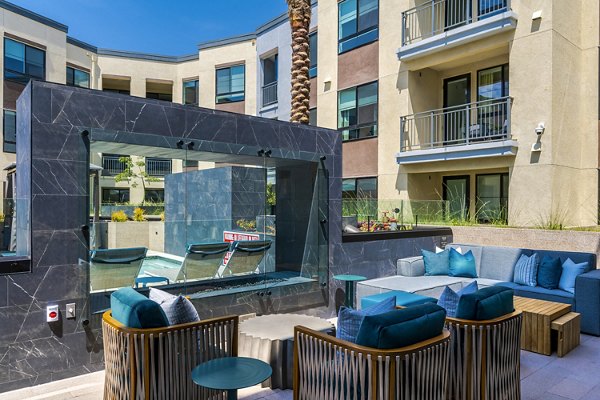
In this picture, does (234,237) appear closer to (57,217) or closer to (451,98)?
(57,217)

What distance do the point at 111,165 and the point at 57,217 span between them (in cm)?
149

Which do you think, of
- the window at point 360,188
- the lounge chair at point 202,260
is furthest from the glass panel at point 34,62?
the lounge chair at point 202,260

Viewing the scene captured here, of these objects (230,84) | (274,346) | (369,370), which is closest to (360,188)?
(274,346)

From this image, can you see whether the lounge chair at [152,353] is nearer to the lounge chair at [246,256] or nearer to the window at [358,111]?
the lounge chair at [246,256]

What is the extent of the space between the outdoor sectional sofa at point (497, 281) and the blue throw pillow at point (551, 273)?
13 centimetres

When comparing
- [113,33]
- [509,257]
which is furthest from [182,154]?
[113,33]

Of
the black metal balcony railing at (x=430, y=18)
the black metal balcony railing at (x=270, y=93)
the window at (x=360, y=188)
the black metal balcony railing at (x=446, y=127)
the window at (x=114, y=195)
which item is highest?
the black metal balcony railing at (x=430, y=18)

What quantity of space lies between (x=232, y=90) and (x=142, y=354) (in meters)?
19.4

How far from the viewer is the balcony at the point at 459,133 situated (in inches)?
412

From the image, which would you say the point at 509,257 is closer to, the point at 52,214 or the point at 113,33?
the point at 52,214

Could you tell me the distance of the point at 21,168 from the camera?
488cm

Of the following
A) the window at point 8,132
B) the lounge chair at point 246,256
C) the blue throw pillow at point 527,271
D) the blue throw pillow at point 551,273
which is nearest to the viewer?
the lounge chair at point 246,256

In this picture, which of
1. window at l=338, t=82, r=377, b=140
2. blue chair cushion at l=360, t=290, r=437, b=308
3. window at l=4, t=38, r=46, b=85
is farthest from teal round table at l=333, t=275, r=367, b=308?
window at l=4, t=38, r=46, b=85

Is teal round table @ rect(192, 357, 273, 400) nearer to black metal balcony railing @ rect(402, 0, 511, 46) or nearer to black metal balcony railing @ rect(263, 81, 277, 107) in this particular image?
black metal balcony railing @ rect(402, 0, 511, 46)
